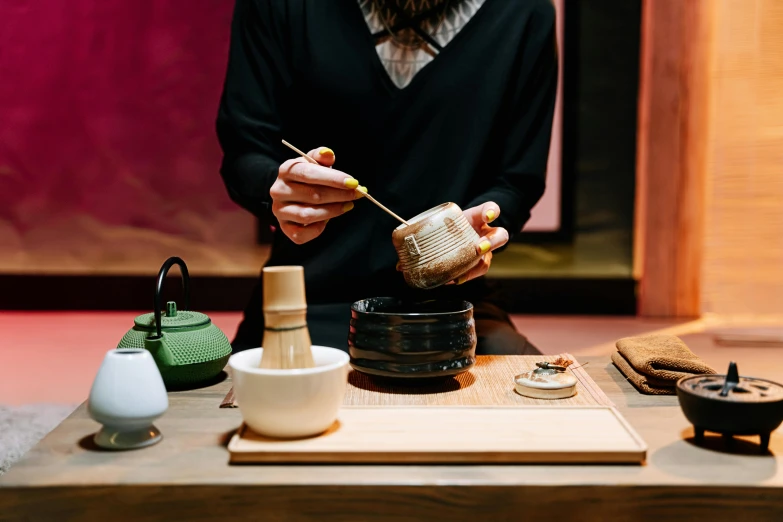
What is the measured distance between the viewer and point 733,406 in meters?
0.93

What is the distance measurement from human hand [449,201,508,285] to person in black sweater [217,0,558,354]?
0.69 feet

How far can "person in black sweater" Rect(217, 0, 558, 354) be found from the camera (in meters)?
1.75

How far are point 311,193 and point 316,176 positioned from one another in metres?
0.06


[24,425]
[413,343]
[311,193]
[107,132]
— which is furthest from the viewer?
[107,132]

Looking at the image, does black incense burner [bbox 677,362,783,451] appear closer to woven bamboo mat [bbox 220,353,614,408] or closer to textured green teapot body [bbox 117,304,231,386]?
woven bamboo mat [bbox 220,353,614,408]

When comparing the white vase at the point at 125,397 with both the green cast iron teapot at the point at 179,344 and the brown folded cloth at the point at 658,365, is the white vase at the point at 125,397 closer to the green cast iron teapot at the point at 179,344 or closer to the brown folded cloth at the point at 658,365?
the green cast iron teapot at the point at 179,344

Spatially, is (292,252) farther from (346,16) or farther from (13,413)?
(13,413)

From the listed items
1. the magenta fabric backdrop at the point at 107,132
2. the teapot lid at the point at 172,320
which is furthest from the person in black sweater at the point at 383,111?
the magenta fabric backdrop at the point at 107,132

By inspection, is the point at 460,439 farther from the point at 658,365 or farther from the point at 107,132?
the point at 107,132

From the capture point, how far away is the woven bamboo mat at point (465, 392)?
1.13m

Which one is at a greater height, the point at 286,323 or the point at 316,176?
the point at 316,176

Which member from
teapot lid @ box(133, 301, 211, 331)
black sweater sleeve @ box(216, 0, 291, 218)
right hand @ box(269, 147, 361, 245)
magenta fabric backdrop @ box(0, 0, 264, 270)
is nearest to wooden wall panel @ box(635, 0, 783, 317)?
magenta fabric backdrop @ box(0, 0, 264, 270)

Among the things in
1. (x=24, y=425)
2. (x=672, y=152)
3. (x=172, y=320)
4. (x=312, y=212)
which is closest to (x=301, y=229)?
(x=312, y=212)

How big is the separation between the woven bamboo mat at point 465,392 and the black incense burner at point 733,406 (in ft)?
0.53
